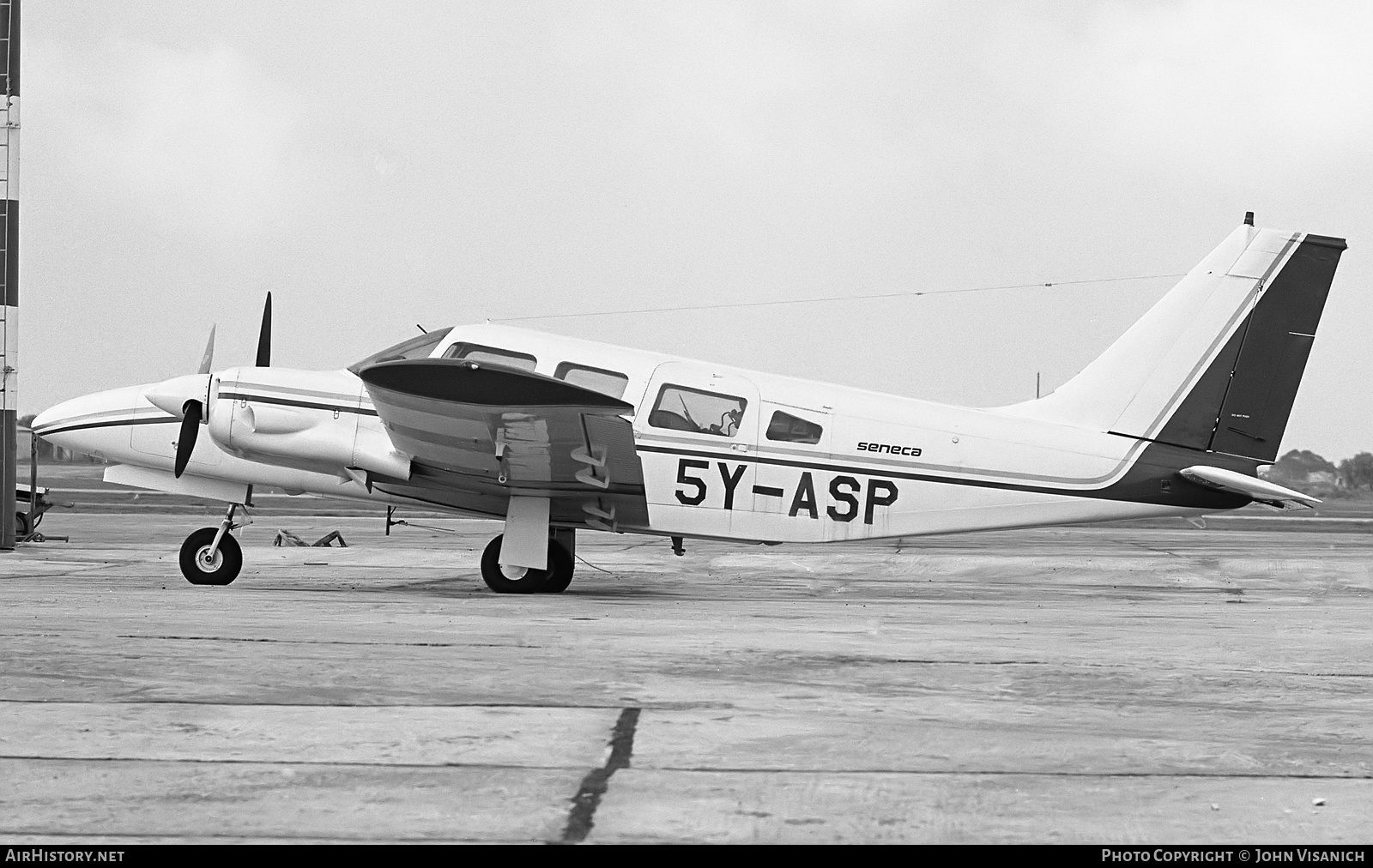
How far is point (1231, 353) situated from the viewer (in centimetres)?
1282

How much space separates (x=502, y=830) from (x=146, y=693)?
2.70 m

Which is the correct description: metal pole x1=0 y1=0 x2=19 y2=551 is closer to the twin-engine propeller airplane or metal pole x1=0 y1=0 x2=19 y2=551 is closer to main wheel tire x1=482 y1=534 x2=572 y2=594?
the twin-engine propeller airplane

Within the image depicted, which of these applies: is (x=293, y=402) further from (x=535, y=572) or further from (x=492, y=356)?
(x=535, y=572)

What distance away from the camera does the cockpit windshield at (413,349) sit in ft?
41.3

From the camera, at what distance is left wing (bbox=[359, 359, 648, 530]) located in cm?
1092

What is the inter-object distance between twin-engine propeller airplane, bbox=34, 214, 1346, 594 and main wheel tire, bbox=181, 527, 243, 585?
20 mm

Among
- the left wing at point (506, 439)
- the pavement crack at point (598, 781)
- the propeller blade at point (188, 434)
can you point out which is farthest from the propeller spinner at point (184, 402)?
the pavement crack at point (598, 781)

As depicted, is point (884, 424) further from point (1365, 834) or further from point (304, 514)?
point (304, 514)

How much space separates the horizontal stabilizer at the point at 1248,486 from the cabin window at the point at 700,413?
181 inches

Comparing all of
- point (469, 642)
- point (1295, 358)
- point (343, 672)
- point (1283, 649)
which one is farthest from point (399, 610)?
point (1295, 358)

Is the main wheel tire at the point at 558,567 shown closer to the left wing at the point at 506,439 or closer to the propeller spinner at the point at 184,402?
the left wing at the point at 506,439

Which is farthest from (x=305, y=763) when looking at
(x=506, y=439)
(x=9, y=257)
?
(x=9, y=257)


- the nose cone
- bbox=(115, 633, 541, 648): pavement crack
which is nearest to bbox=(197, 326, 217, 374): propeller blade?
the nose cone

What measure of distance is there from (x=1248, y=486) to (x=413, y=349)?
8402 mm
